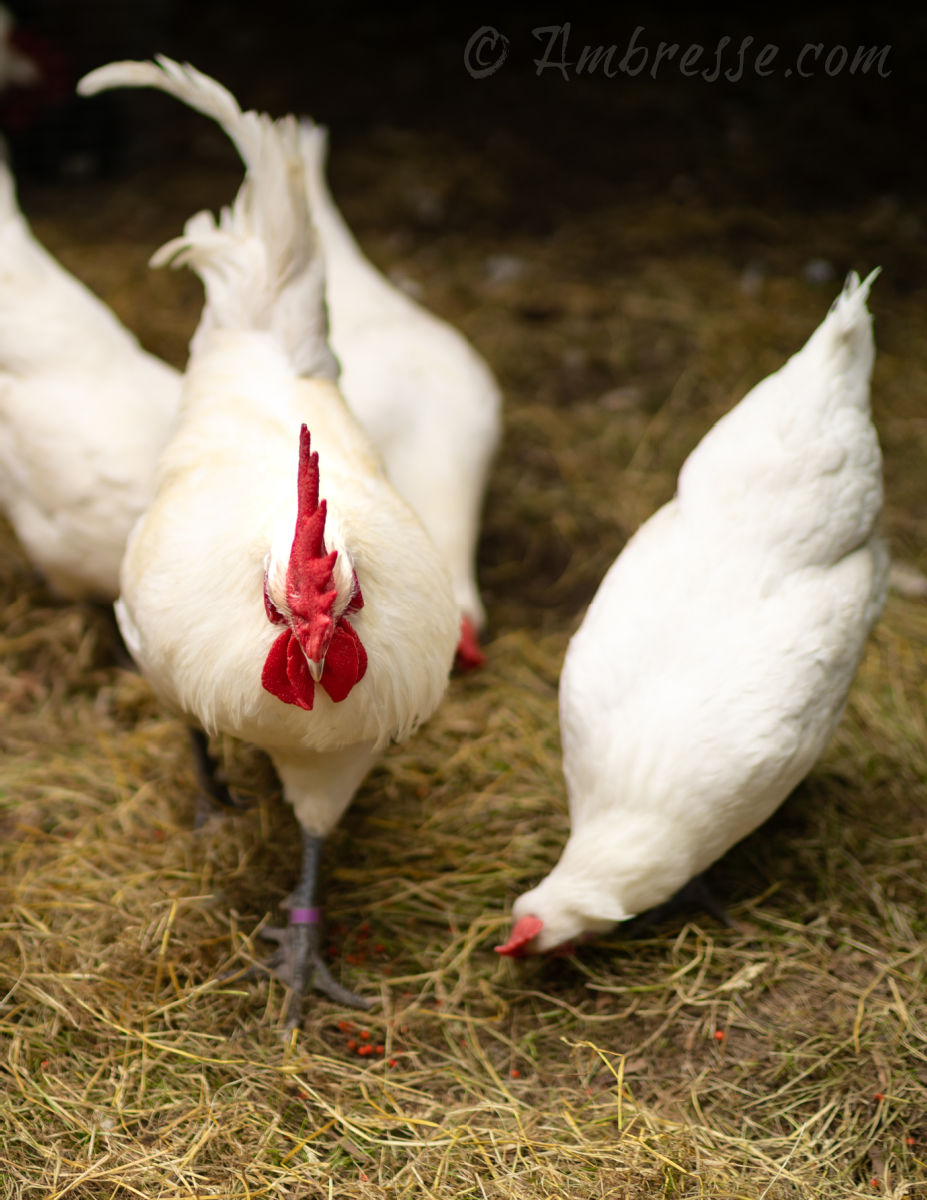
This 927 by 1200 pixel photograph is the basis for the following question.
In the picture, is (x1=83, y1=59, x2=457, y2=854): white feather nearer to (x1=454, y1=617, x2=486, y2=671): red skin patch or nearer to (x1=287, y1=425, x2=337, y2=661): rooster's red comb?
(x1=287, y1=425, x2=337, y2=661): rooster's red comb

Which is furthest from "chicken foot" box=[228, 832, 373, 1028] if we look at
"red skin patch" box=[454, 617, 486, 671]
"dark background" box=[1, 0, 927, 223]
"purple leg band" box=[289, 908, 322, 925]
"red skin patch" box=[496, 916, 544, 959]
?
"dark background" box=[1, 0, 927, 223]

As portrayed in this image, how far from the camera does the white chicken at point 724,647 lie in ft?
6.95

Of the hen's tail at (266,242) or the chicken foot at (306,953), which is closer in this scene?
the chicken foot at (306,953)

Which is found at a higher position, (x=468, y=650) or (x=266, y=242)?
(x=266, y=242)

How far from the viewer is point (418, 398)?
333cm

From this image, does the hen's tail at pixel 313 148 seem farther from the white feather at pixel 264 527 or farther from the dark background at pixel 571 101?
the dark background at pixel 571 101

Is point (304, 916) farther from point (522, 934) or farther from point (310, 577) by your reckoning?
point (310, 577)

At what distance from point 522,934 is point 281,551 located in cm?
98

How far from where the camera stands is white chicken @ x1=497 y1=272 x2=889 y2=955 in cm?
212

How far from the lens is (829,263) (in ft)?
15.5

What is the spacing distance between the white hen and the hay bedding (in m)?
0.38

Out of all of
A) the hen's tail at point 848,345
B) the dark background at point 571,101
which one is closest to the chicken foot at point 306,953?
the hen's tail at point 848,345

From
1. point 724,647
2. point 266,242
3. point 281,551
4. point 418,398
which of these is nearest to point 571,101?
point 418,398

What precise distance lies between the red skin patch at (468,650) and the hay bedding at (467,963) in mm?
85
